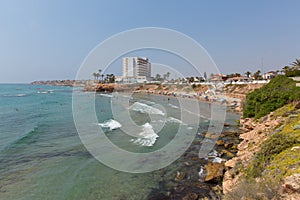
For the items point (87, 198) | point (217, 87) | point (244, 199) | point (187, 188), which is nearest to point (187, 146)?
point (187, 188)

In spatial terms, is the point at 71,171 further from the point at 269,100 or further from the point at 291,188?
the point at 269,100

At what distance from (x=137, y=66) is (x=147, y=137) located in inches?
2289

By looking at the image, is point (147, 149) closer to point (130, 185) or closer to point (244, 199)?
point (130, 185)

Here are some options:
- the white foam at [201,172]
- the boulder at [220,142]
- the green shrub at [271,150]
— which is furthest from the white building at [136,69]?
the green shrub at [271,150]

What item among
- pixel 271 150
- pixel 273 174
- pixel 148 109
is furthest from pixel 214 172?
pixel 148 109

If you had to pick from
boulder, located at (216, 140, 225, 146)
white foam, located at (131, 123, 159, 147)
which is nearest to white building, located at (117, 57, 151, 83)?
white foam, located at (131, 123, 159, 147)

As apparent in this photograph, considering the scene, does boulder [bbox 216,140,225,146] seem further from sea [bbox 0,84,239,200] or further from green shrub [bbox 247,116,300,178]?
green shrub [bbox 247,116,300,178]

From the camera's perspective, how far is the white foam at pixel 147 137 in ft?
47.9

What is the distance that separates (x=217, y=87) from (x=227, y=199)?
59.7m

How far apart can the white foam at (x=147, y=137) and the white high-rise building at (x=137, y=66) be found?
47.0 metres

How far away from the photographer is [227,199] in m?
4.75

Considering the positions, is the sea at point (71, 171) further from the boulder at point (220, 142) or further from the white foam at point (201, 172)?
the boulder at point (220, 142)

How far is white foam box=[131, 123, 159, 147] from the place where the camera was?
575 inches

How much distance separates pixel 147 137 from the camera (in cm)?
1633
